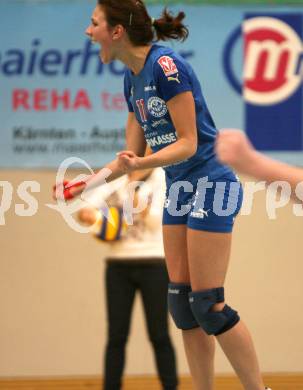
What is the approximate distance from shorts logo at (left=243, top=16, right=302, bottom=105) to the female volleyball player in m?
1.92

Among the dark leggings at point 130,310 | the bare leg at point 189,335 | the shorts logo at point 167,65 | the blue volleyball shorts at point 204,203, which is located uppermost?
the shorts logo at point 167,65

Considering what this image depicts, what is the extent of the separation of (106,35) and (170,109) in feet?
1.33

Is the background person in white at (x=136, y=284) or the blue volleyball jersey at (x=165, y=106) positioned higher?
the blue volleyball jersey at (x=165, y=106)

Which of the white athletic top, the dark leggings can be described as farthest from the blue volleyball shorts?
the dark leggings

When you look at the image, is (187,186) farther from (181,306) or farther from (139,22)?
(139,22)

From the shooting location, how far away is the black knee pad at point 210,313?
3.21 m

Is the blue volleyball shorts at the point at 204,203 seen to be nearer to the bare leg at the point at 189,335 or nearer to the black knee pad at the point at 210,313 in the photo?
the bare leg at the point at 189,335

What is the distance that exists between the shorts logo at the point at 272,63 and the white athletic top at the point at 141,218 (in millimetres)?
1170

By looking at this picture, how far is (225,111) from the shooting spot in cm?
516

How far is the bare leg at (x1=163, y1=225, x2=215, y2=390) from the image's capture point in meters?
3.35

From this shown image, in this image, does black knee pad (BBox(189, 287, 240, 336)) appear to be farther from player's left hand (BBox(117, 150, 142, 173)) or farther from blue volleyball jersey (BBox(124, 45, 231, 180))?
player's left hand (BBox(117, 150, 142, 173))

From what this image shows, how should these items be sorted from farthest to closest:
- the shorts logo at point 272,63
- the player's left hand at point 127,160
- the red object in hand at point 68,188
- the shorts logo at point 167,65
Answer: the shorts logo at point 272,63
the red object in hand at point 68,188
the shorts logo at point 167,65
the player's left hand at point 127,160

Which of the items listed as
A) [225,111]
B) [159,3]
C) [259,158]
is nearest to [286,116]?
[225,111]

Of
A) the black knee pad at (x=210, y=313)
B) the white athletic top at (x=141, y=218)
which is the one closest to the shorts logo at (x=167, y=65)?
the black knee pad at (x=210, y=313)
